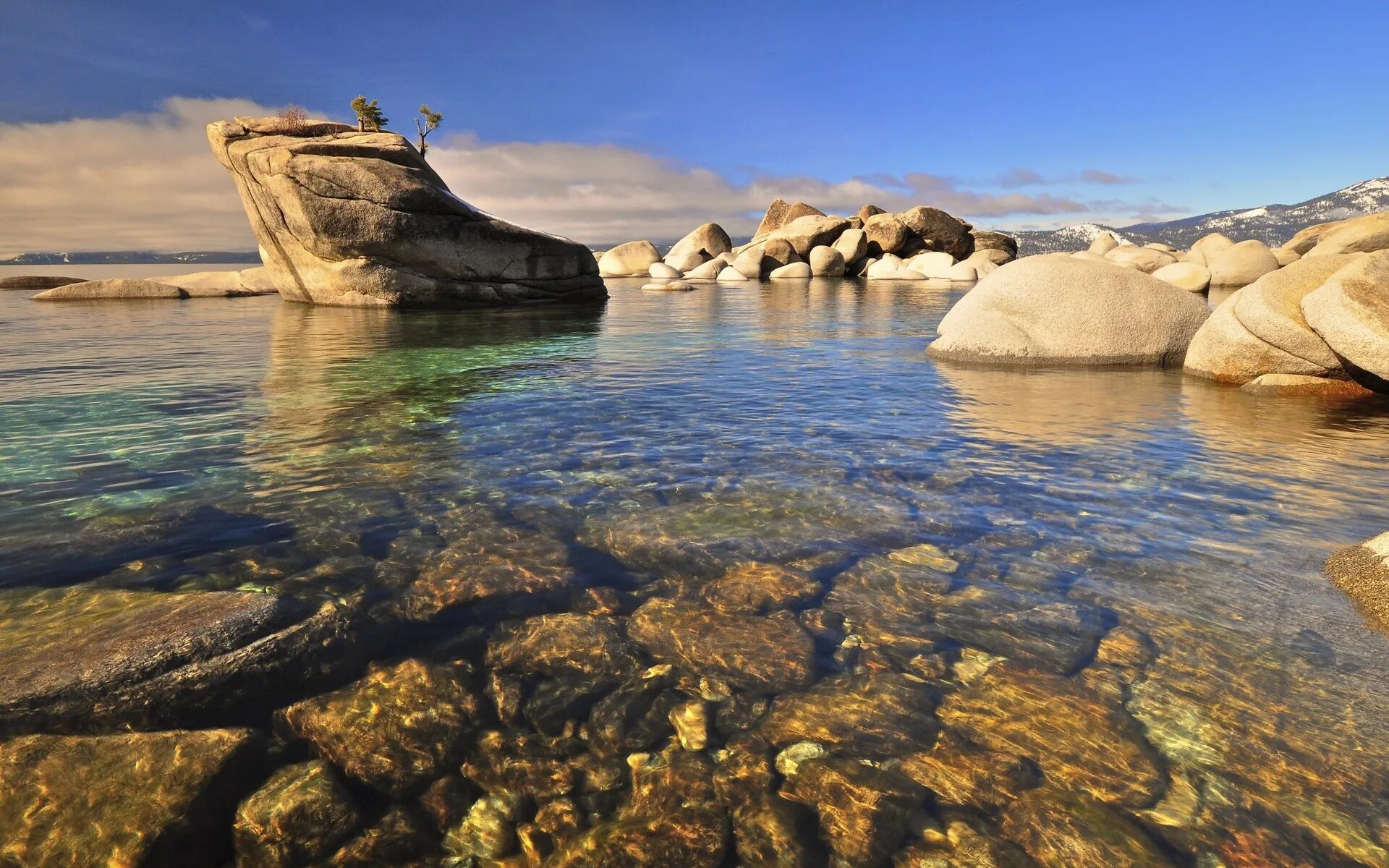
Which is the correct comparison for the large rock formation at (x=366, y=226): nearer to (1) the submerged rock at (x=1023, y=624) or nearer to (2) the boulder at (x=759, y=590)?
(2) the boulder at (x=759, y=590)

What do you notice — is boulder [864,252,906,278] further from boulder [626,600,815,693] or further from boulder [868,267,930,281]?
boulder [626,600,815,693]

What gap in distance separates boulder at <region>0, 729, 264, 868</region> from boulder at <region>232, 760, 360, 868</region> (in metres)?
0.05

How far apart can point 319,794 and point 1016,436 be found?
6.22 metres

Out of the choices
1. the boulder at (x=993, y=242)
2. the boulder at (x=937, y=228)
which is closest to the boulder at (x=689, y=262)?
the boulder at (x=937, y=228)

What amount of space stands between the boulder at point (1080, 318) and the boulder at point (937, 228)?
4373 cm

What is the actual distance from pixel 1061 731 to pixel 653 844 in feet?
5.20

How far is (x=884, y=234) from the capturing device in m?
52.2

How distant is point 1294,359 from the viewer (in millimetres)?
9047

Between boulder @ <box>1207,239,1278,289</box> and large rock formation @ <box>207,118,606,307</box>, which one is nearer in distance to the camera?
large rock formation @ <box>207,118,606,307</box>

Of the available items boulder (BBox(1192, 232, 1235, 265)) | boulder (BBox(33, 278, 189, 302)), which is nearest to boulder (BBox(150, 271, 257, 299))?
boulder (BBox(33, 278, 189, 302))

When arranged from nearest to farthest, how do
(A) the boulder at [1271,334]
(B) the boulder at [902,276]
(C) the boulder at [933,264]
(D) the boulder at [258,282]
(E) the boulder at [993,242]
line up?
(A) the boulder at [1271,334] < (D) the boulder at [258,282] < (C) the boulder at [933,264] < (B) the boulder at [902,276] < (E) the boulder at [993,242]

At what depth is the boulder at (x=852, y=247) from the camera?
51062mm

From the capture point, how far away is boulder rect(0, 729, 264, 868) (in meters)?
2.14

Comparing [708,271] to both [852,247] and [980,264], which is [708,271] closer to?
[852,247]
